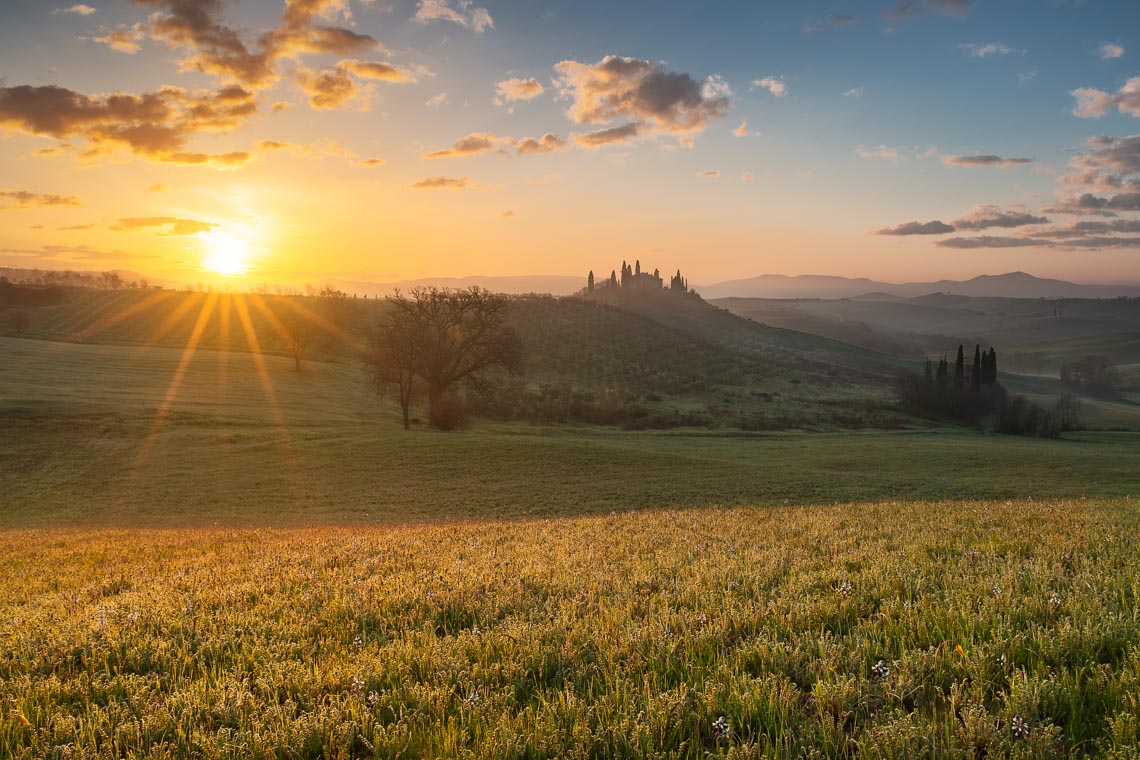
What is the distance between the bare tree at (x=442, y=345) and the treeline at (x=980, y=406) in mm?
65758

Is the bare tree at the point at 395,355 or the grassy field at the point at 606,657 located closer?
the grassy field at the point at 606,657

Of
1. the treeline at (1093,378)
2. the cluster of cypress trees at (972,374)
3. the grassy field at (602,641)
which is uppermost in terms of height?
the grassy field at (602,641)

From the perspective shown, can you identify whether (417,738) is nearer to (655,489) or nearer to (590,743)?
(590,743)

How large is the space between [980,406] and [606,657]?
10744cm

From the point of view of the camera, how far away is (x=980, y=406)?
91.9m

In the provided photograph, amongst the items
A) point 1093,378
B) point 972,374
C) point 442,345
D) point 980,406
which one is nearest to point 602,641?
point 442,345

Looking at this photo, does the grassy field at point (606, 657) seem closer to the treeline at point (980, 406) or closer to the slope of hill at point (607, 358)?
the slope of hill at point (607, 358)

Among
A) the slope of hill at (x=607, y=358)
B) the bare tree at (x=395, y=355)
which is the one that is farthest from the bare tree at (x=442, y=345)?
the slope of hill at (x=607, y=358)

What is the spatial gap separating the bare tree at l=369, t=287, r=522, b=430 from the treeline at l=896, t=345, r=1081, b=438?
2589 inches

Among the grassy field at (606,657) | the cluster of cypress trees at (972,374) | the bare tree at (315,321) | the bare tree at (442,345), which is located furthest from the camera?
the cluster of cypress trees at (972,374)

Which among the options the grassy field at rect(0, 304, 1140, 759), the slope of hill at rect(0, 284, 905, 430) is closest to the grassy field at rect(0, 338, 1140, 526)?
the grassy field at rect(0, 304, 1140, 759)

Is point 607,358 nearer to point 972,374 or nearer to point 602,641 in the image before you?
point 972,374

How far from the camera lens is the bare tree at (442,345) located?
A: 58.0 metres

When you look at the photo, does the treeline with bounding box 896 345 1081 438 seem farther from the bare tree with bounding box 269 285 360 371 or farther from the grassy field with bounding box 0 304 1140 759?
the bare tree with bounding box 269 285 360 371
